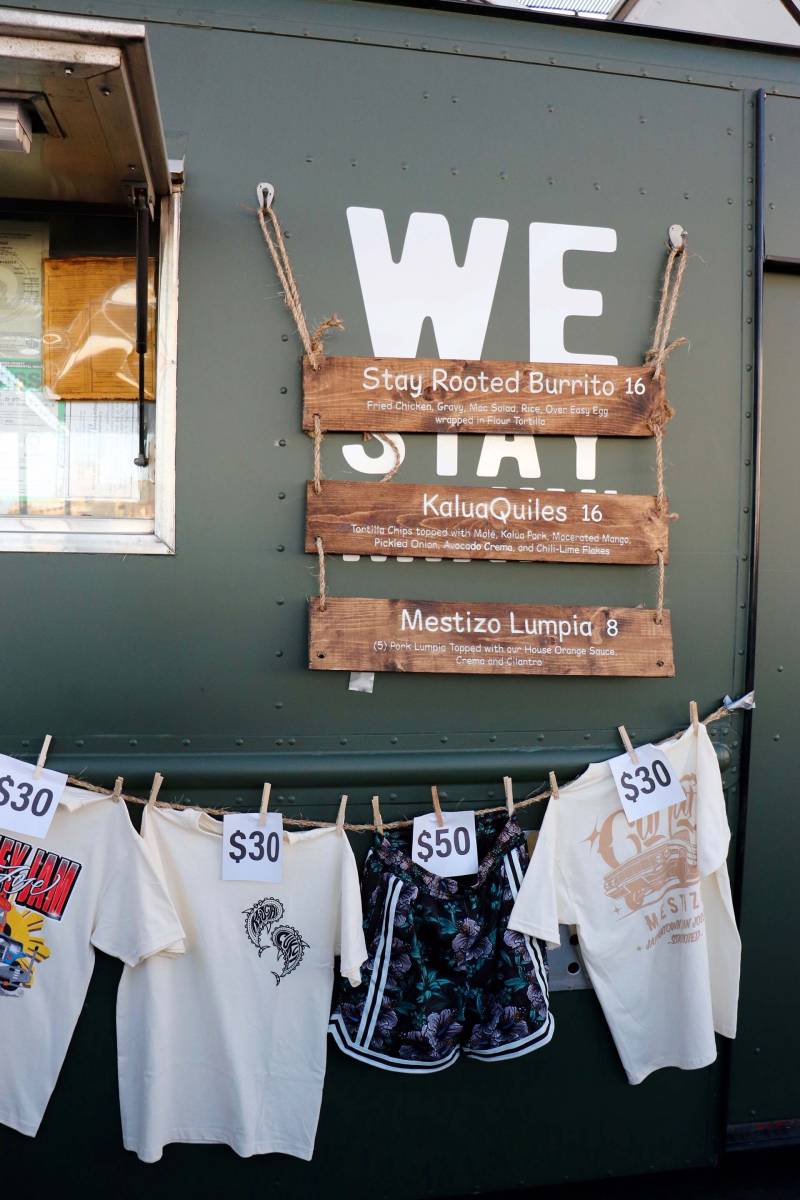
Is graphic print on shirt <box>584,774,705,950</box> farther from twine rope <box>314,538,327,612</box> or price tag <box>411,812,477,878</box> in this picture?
twine rope <box>314,538,327,612</box>

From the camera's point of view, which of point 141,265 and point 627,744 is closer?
point 141,265

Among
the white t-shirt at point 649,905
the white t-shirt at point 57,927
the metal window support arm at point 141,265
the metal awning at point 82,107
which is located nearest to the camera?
the metal awning at point 82,107

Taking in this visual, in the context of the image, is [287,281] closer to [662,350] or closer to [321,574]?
[321,574]

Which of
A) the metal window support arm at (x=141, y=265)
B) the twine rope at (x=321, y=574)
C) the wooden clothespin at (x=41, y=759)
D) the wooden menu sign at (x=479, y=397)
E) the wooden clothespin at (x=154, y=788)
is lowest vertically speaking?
the wooden clothespin at (x=154, y=788)

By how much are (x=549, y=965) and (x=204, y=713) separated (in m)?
→ 1.16

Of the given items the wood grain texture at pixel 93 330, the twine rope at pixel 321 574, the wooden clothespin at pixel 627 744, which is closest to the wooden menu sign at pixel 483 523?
the twine rope at pixel 321 574

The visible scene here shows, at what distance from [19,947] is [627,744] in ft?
5.42

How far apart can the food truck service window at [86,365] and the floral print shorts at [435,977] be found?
108 centimetres

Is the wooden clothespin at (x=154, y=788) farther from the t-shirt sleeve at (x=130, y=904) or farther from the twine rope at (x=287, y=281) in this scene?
the twine rope at (x=287, y=281)

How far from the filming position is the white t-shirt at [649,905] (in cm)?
251

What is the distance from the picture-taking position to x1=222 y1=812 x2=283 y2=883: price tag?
92.7 inches

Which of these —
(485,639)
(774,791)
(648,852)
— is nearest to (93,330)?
(485,639)

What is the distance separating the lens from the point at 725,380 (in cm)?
262

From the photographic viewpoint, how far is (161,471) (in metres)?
2.34
